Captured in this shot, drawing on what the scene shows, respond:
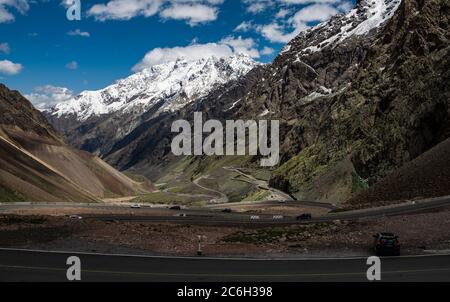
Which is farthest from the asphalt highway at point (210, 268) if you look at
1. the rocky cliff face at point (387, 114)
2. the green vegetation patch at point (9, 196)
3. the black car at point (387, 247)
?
the green vegetation patch at point (9, 196)

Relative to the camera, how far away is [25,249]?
33406 millimetres

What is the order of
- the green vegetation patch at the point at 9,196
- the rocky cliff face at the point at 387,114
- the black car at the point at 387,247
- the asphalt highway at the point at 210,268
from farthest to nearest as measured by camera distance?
the green vegetation patch at the point at 9,196 → the rocky cliff face at the point at 387,114 → the black car at the point at 387,247 → the asphalt highway at the point at 210,268

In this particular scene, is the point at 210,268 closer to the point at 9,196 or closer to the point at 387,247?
the point at 387,247

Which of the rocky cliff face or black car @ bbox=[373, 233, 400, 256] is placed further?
the rocky cliff face

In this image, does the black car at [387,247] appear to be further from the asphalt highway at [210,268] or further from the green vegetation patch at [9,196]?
the green vegetation patch at [9,196]

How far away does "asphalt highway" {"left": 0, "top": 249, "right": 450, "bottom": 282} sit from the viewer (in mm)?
26172

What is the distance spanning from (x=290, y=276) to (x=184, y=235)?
1510 centimetres

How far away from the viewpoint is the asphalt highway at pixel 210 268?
85.9ft

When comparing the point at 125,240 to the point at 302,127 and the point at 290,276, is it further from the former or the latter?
the point at 302,127

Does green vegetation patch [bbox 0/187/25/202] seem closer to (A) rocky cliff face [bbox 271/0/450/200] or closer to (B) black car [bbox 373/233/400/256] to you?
(A) rocky cliff face [bbox 271/0/450/200]

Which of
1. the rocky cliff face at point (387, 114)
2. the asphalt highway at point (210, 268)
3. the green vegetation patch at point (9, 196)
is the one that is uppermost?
the rocky cliff face at point (387, 114)

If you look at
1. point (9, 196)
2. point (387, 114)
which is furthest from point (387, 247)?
point (9, 196)

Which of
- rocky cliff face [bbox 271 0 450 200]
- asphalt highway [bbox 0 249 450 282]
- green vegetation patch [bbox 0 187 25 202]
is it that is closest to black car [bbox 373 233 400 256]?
asphalt highway [bbox 0 249 450 282]

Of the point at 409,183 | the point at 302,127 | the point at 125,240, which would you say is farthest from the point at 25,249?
the point at 302,127
